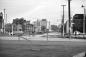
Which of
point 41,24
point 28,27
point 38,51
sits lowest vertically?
point 38,51

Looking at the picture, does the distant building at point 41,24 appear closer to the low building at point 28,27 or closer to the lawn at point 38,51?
the low building at point 28,27

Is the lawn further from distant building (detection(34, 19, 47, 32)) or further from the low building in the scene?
the low building

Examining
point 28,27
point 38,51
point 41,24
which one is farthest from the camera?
point 28,27

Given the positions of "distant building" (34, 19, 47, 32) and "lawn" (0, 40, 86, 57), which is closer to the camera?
"lawn" (0, 40, 86, 57)

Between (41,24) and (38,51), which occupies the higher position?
(41,24)

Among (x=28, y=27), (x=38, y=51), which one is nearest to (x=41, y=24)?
(x=28, y=27)

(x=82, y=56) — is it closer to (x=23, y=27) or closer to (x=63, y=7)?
(x=23, y=27)

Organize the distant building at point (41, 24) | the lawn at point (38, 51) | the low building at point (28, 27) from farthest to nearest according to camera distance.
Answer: the low building at point (28, 27)
the distant building at point (41, 24)
the lawn at point (38, 51)

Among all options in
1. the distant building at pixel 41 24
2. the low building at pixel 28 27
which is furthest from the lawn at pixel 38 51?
the low building at pixel 28 27

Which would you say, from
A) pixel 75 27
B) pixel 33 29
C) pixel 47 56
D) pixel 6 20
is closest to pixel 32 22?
pixel 33 29

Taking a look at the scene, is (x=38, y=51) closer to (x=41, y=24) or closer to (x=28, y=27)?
Answer: (x=41, y=24)

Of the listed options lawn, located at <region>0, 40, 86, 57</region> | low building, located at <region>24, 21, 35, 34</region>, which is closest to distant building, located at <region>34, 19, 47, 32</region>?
low building, located at <region>24, 21, 35, 34</region>

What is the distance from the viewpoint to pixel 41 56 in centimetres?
822

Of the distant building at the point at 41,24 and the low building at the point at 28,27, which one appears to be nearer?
the distant building at the point at 41,24
